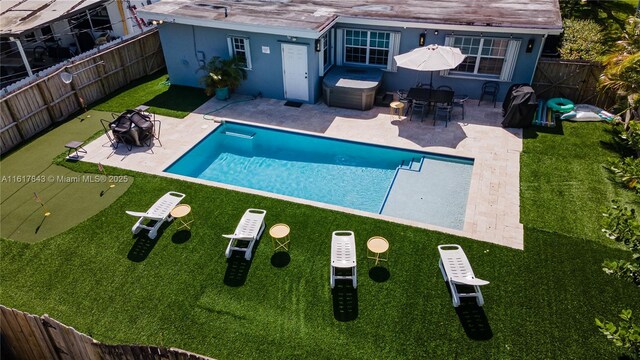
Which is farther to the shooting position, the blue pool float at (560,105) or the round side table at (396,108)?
the round side table at (396,108)

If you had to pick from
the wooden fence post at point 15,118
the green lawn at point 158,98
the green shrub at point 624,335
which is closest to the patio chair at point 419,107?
the green lawn at point 158,98

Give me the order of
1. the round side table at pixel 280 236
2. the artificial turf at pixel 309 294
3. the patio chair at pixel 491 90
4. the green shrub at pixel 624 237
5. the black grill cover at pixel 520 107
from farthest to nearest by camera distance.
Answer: the patio chair at pixel 491 90 < the black grill cover at pixel 520 107 < the round side table at pixel 280 236 < the artificial turf at pixel 309 294 < the green shrub at pixel 624 237

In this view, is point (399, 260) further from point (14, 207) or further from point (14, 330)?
point (14, 207)

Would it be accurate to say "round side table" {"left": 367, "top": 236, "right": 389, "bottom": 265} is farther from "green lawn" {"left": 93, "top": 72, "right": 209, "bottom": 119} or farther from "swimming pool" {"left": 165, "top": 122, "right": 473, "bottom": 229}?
"green lawn" {"left": 93, "top": 72, "right": 209, "bottom": 119}

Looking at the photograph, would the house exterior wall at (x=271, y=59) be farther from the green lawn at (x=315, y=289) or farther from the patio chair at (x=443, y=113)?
the green lawn at (x=315, y=289)

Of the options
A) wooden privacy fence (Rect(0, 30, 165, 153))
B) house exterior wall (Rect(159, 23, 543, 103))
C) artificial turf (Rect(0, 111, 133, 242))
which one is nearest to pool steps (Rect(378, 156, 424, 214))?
house exterior wall (Rect(159, 23, 543, 103))

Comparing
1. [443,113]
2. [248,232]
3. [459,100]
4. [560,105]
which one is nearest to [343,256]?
[248,232]

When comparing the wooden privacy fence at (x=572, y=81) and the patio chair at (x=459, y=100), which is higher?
the wooden privacy fence at (x=572, y=81)
